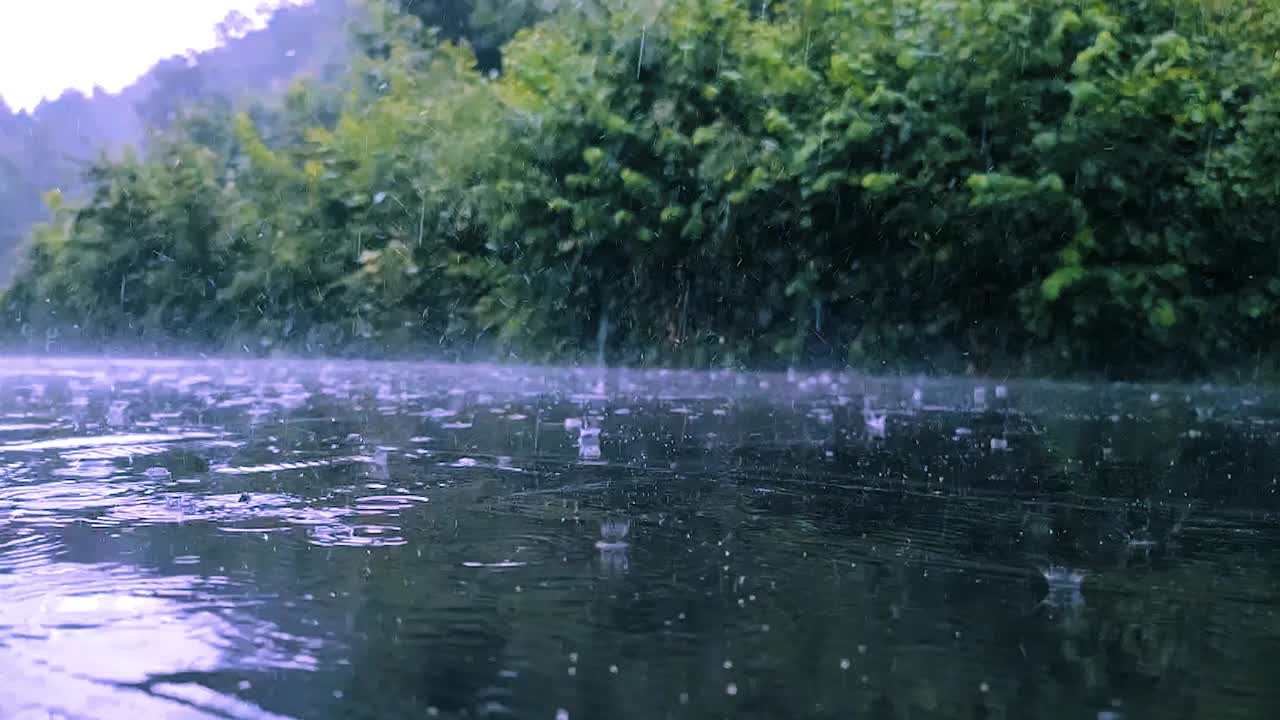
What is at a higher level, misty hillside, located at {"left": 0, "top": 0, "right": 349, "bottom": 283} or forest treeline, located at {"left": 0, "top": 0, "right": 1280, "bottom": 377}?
misty hillside, located at {"left": 0, "top": 0, "right": 349, "bottom": 283}

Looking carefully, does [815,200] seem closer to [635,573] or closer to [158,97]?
[635,573]

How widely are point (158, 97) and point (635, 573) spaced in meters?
39.9

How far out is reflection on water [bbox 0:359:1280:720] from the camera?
2.15m

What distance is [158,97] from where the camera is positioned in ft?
127

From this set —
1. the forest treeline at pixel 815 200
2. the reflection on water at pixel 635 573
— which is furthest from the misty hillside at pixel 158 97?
the reflection on water at pixel 635 573

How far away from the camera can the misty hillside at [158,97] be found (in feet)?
90.5

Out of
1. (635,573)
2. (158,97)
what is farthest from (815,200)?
(158,97)

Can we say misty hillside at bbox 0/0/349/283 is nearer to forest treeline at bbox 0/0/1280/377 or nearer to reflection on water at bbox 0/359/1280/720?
forest treeline at bbox 0/0/1280/377

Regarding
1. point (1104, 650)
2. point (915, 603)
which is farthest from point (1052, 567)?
point (1104, 650)

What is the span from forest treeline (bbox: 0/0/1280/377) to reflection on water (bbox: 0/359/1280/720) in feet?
17.0

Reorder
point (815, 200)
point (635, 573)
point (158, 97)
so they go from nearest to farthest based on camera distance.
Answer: point (635, 573), point (815, 200), point (158, 97)

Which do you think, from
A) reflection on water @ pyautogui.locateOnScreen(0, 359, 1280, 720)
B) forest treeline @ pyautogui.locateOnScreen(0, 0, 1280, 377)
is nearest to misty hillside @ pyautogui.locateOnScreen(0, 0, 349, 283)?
forest treeline @ pyautogui.locateOnScreen(0, 0, 1280, 377)

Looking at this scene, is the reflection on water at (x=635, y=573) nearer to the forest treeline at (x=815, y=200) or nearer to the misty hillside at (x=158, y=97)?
the forest treeline at (x=815, y=200)

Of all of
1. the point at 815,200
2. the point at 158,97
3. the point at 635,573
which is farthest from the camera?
the point at 158,97
